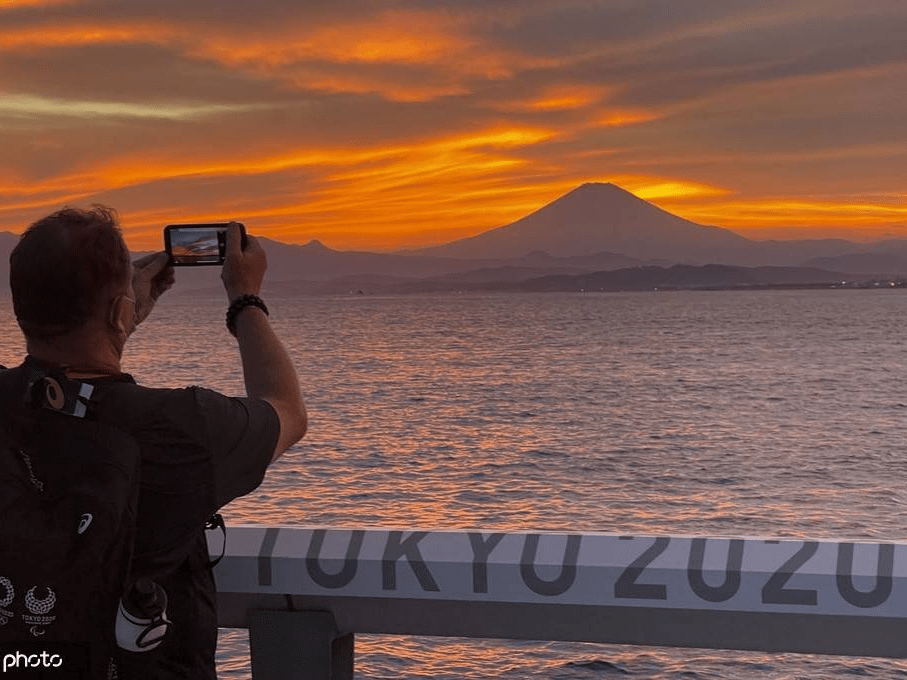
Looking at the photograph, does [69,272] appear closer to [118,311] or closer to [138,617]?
[118,311]

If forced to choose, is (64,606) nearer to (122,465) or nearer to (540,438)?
(122,465)

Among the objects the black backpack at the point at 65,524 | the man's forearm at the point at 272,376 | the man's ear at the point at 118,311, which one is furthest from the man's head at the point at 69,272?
the man's forearm at the point at 272,376

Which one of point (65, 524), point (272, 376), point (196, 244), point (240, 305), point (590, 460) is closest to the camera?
point (65, 524)

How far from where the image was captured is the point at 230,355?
79312 millimetres

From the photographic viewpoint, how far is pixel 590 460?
2823cm

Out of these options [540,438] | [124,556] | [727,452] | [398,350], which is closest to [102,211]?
[124,556]

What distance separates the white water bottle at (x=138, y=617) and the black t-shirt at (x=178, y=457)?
7 centimetres

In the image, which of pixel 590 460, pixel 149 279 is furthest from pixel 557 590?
pixel 590 460

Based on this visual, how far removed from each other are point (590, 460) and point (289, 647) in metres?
25.5

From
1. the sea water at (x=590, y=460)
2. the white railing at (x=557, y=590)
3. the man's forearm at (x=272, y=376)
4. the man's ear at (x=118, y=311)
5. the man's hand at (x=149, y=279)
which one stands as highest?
the man's hand at (x=149, y=279)

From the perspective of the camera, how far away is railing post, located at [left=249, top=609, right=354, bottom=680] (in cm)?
306

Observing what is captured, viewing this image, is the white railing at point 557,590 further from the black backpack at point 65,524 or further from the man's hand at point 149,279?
the black backpack at point 65,524

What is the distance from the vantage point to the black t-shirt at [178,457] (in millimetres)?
2082

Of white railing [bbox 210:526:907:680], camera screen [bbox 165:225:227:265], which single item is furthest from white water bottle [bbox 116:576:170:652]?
white railing [bbox 210:526:907:680]
